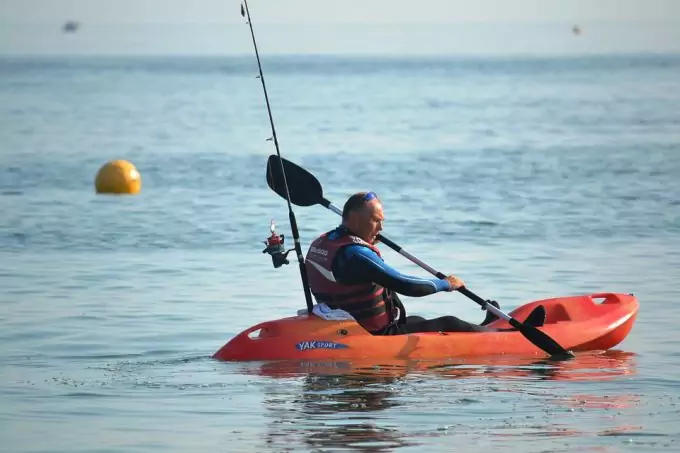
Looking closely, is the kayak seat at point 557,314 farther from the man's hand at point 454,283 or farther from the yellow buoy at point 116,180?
the yellow buoy at point 116,180

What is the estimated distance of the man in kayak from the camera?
10508 mm

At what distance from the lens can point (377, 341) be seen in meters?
10.8

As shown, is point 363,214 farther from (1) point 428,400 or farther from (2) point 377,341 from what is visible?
(1) point 428,400

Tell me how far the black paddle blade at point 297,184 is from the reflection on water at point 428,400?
164cm

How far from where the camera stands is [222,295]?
14.1 meters

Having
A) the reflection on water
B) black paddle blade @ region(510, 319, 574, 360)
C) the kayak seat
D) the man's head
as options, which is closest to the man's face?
the man's head

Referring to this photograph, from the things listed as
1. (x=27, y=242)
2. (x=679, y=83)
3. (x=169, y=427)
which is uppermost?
(x=679, y=83)

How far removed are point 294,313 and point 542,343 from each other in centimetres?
260

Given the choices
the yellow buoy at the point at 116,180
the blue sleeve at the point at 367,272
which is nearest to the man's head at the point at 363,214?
the blue sleeve at the point at 367,272

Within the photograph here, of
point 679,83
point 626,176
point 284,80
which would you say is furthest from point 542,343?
point 284,80

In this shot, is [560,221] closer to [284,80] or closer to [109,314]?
[109,314]

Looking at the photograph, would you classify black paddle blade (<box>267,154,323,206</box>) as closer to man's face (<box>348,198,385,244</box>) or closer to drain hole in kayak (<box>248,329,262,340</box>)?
drain hole in kayak (<box>248,329,262,340</box>)

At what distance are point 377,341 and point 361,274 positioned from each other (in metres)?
0.54

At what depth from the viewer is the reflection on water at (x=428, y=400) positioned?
29.2 ft
